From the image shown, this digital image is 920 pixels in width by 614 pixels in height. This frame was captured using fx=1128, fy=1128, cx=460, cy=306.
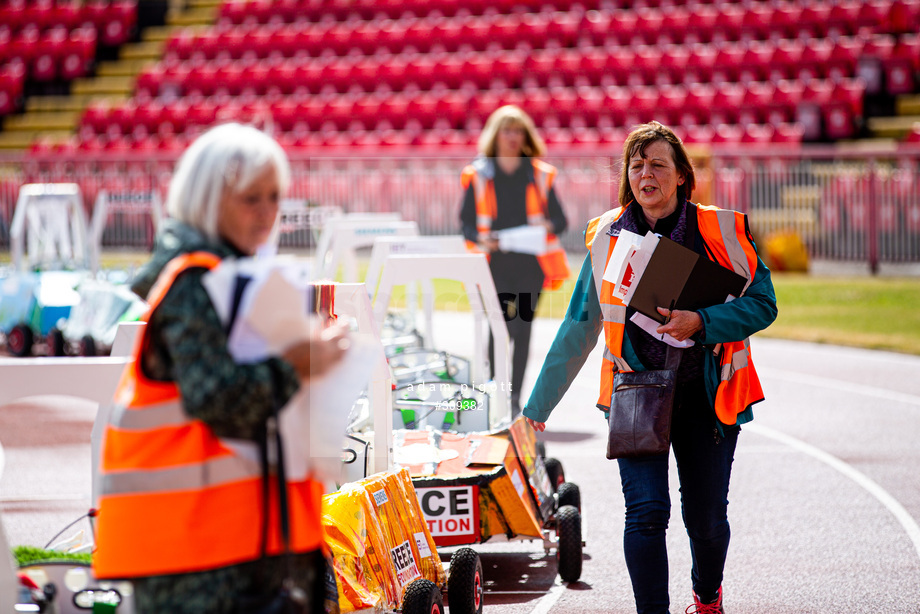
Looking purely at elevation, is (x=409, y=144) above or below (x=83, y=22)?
below

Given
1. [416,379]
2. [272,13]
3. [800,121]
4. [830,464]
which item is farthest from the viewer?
[272,13]

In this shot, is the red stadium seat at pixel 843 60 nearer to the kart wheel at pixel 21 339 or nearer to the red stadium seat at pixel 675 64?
the red stadium seat at pixel 675 64

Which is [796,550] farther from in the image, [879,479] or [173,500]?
[173,500]

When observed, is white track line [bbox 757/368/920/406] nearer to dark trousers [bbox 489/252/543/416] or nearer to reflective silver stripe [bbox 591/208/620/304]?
dark trousers [bbox 489/252/543/416]

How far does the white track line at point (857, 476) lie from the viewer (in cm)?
621

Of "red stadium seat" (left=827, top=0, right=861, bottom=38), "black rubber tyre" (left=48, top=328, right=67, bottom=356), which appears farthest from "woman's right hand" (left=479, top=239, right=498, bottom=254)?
"red stadium seat" (left=827, top=0, right=861, bottom=38)

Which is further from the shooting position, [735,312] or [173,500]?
[735,312]

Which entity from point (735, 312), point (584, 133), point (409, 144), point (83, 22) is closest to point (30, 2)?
point (83, 22)

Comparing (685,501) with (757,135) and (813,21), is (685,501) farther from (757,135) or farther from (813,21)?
(813,21)

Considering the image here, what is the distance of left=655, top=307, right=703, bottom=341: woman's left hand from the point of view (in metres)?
3.87

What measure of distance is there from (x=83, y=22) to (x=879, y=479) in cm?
3034

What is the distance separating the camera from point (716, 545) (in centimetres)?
412

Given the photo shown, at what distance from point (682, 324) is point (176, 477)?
79.7 inches

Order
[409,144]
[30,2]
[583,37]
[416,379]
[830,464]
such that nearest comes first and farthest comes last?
1. [416,379]
2. [830,464]
3. [409,144]
4. [583,37]
5. [30,2]
